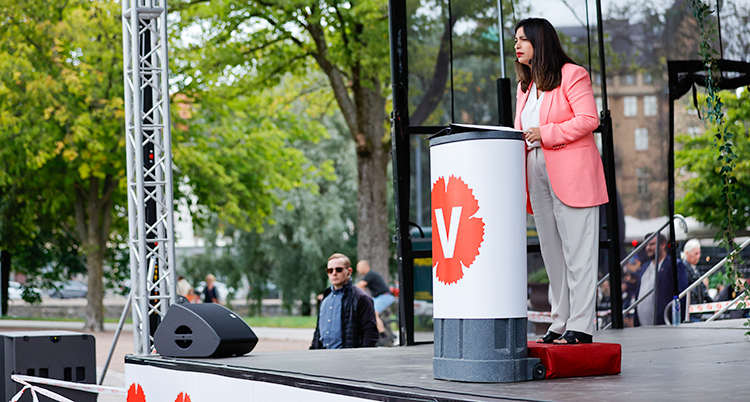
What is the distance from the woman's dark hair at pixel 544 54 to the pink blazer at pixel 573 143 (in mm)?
41

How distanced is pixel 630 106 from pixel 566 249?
672cm

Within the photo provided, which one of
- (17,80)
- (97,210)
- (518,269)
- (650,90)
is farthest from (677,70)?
(97,210)

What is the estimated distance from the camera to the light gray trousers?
3.57 m

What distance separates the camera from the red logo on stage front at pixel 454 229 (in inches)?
123

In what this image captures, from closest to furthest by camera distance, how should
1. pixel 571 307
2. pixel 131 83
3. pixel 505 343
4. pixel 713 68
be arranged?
pixel 505 343 → pixel 571 307 → pixel 713 68 → pixel 131 83

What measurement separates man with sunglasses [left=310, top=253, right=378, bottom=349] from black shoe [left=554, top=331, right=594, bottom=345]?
A: 117 inches

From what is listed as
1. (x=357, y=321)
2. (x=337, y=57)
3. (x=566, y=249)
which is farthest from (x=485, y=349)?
(x=337, y=57)

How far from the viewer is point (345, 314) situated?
254 inches

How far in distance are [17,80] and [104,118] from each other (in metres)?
2.12

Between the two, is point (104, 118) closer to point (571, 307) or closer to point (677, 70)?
point (677, 70)

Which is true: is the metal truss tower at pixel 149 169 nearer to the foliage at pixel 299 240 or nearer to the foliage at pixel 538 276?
the foliage at pixel 538 276

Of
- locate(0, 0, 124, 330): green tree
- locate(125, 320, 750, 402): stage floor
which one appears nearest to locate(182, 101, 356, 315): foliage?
locate(0, 0, 124, 330): green tree

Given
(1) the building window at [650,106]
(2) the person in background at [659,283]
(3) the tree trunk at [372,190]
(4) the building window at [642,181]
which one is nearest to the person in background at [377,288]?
(3) the tree trunk at [372,190]

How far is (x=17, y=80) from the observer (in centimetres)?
1712
